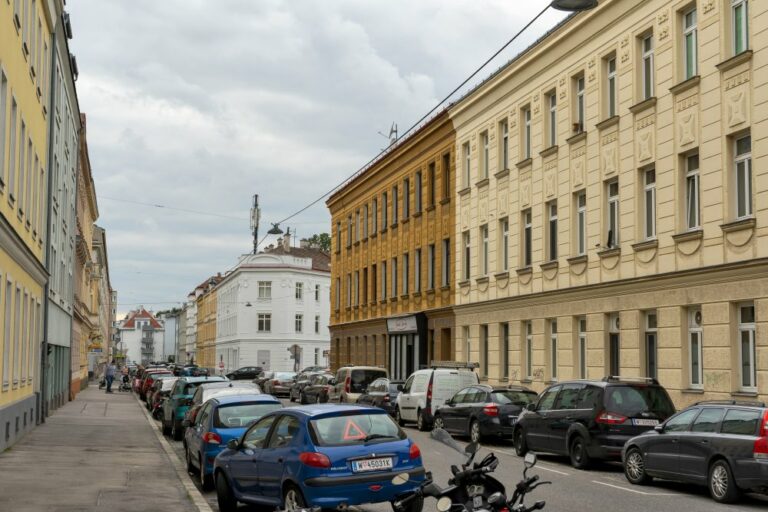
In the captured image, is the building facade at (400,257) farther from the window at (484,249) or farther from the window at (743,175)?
the window at (743,175)

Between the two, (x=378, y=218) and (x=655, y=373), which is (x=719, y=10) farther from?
(x=378, y=218)

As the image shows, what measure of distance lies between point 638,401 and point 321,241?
3835 inches

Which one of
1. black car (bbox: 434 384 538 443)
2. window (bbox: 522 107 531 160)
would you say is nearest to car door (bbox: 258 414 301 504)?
black car (bbox: 434 384 538 443)

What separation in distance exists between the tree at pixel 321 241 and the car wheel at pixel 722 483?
99427mm

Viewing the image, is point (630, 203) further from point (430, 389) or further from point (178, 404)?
point (178, 404)

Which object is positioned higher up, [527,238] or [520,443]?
[527,238]

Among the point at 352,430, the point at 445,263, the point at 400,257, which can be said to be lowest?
the point at 352,430

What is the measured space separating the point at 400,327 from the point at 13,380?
81.0 ft

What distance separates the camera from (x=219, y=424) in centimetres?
1603

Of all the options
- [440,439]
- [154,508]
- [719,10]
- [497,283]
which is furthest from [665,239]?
[440,439]

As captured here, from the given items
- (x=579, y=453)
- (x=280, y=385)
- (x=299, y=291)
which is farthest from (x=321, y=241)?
(x=579, y=453)

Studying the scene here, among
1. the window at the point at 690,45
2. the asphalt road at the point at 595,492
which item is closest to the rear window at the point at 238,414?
the asphalt road at the point at 595,492

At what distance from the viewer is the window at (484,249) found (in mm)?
36500

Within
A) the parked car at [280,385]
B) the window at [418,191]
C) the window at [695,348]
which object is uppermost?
the window at [418,191]
